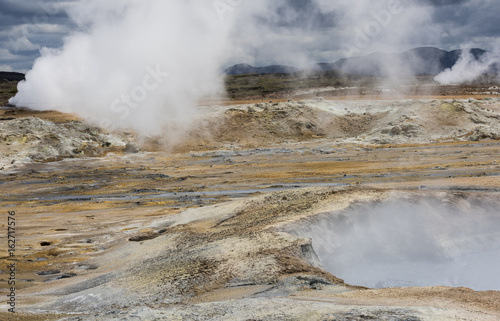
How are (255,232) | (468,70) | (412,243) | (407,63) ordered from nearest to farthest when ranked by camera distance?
1. (255,232)
2. (412,243)
3. (468,70)
4. (407,63)

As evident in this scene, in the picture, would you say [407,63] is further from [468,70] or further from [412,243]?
[412,243]

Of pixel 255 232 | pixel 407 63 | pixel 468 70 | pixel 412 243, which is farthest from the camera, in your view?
pixel 407 63

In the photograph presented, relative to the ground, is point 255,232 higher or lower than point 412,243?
higher

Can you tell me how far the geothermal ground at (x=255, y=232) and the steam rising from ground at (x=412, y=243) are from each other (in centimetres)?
4

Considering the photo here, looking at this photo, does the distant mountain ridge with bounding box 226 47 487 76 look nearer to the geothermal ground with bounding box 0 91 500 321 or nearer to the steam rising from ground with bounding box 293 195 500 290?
the geothermal ground with bounding box 0 91 500 321

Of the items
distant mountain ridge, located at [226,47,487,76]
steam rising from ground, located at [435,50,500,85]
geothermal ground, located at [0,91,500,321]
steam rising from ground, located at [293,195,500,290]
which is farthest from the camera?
distant mountain ridge, located at [226,47,487,76]

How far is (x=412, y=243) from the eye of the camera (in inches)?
536

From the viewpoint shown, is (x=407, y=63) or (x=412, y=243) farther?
(x=407, y=63)

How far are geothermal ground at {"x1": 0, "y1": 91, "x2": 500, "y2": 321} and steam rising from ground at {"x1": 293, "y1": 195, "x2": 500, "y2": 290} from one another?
4 cm

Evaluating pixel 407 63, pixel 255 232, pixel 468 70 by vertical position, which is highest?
pixel 407 63

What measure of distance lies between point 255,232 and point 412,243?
4.43 metres

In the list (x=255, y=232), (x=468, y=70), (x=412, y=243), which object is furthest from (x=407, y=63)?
(x=255, y=232)

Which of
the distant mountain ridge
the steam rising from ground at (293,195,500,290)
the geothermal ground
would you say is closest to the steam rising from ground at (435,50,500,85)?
the distant mountain ridge

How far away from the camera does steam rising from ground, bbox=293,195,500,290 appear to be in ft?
40.5
